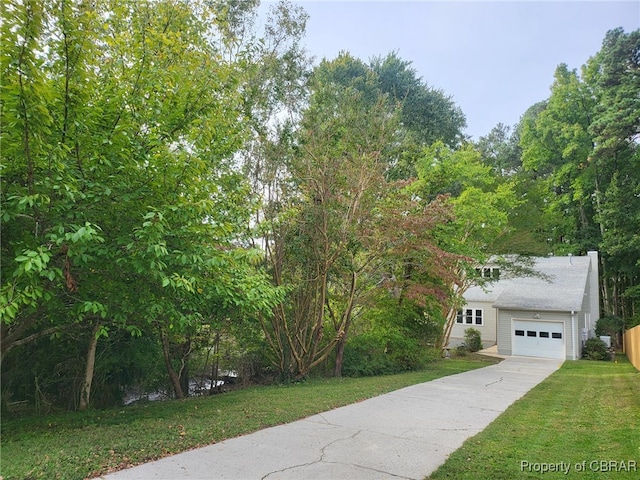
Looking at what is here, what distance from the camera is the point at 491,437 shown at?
5555 mm

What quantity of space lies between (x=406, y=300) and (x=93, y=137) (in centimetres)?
1087

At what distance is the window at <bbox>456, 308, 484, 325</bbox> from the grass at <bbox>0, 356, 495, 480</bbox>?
18.1m

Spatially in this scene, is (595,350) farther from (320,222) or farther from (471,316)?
(320,222)

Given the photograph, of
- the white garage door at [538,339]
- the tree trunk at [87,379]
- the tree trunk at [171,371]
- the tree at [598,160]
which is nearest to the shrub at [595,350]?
the white garage door at [538,339]

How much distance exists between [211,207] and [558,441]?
5.07m

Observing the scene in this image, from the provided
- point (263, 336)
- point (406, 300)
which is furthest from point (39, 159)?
point (406, 300)

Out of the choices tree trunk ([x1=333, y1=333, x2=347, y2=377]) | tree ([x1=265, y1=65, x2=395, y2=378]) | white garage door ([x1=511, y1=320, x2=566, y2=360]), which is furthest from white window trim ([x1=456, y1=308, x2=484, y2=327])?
tree ([x1=265, y1=65, x2=395, y2=378])

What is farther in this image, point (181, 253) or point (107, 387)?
point (107, 387)

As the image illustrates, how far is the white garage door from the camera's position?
19297 mm

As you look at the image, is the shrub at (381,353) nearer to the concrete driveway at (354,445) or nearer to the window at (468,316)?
the concrete driveway at (354,445)

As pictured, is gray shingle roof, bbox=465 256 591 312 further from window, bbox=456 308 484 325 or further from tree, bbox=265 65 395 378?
tree, bbox=265 65 395 378

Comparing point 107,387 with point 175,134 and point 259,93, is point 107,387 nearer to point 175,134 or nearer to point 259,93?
point 175,134

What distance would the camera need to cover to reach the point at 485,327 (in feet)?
82.4

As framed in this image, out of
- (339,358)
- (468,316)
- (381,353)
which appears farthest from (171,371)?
(468,316)
